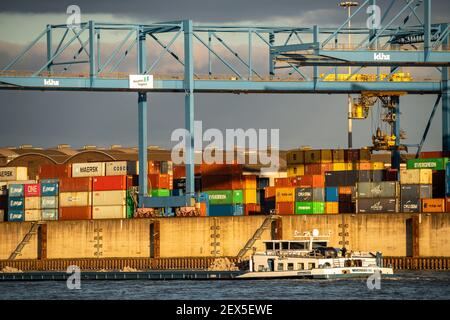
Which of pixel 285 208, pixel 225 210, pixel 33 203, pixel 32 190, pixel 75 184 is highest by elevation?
pixel 75 184

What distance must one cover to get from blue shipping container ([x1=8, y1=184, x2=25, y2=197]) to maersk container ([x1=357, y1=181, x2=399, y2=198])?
96.4 ft

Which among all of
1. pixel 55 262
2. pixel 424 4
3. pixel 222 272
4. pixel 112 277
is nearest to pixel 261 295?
pixel 222 272

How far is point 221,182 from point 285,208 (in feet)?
19.9

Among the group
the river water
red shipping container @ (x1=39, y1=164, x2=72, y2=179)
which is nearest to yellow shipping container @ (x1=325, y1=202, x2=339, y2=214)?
the river water

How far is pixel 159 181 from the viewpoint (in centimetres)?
12188

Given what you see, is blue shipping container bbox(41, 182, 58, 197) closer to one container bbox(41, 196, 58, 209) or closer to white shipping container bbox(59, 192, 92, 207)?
one container bbox(41, 196, 58, 209)

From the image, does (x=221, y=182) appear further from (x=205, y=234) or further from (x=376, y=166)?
(x=376, y=166)

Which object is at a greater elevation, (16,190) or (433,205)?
(16,190)

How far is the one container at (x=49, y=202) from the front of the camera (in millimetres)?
122250

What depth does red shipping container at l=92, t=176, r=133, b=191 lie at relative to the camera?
393 ft

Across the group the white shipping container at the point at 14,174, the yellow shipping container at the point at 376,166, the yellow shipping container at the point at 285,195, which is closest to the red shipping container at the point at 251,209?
the yellow shipping container at the point at 285,195

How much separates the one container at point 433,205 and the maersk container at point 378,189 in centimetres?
233

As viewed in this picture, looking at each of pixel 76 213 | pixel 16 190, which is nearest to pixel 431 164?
pixel 76 213
